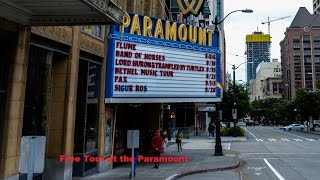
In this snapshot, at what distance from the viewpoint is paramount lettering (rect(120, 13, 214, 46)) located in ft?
55.4

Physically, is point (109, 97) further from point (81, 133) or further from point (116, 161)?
point (116, 161)

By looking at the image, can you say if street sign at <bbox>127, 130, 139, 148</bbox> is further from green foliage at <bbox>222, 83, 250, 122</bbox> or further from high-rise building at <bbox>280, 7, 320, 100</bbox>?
high-rise building at <bbox>280, 7, 320, 100</bbox>

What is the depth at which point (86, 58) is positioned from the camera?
14.9m

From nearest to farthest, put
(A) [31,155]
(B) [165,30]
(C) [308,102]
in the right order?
Result: (A) [31,155]
(B) [165,30]
(C) [308,102]

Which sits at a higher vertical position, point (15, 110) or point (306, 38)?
point (306, 38)

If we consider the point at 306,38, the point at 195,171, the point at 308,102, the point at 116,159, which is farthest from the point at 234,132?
the point at 306,38

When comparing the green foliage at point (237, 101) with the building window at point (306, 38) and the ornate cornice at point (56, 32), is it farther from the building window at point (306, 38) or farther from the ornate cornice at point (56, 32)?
the building window at point (306, 38)

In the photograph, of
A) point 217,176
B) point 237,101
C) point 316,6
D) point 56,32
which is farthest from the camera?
point 316,6

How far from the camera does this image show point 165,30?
1839 cm

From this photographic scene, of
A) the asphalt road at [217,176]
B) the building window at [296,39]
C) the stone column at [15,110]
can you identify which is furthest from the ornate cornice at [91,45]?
the building window at [296,39]

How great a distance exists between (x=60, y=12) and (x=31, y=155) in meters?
4.27

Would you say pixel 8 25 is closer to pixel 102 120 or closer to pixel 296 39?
pixel 102 120

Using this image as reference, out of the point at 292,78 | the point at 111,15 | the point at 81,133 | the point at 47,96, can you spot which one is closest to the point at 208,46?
the point at 81,133

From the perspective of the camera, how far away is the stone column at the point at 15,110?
32.2ft
